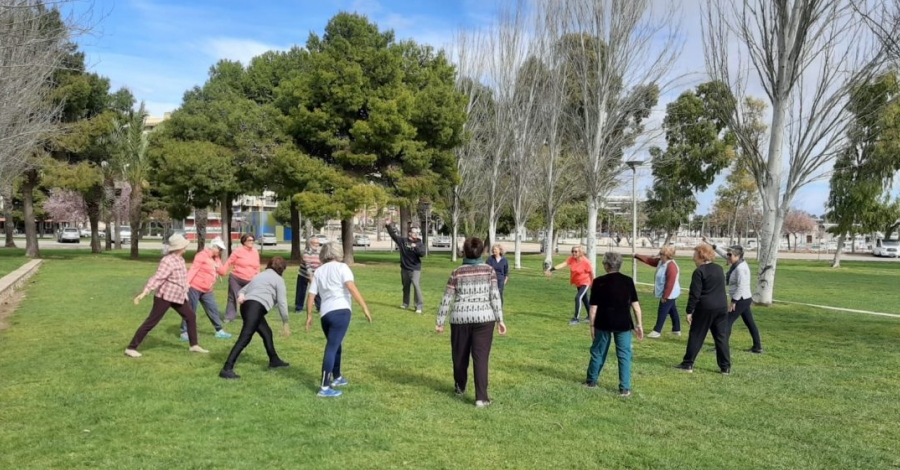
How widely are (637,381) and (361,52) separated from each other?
23418 millimetres

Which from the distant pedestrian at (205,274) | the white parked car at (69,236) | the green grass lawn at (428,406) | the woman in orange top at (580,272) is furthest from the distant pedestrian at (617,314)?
the white parked car at (69,236)

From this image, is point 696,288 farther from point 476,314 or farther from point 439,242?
point 439,242

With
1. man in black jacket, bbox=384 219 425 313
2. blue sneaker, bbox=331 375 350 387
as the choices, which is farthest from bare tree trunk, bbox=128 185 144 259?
blue sneaker, bbox=331 375 350 387

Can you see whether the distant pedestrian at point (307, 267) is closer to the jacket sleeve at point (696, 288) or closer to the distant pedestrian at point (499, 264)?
the distant pedestrian at point (499, 264)

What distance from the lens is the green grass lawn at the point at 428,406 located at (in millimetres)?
4867

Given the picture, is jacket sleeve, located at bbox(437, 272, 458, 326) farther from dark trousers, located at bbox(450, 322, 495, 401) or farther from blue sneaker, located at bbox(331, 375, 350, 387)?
blue sneaker, located at bbox(331, 375, 350, 387)

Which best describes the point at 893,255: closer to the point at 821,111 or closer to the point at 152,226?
the point at 821,111

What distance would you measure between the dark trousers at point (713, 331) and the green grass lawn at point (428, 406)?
0.77ft

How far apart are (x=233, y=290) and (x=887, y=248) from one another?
63974 mm

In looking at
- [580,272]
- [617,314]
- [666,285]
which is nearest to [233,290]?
[580,272]

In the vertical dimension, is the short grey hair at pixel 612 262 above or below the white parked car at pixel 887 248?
above

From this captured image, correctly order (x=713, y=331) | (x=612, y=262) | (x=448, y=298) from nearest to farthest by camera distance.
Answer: (x=448, y=298) → (x=612, y=262) → (x=713, y=331)

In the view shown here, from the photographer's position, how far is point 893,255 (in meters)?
56.7

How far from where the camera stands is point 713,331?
25.2 feet
